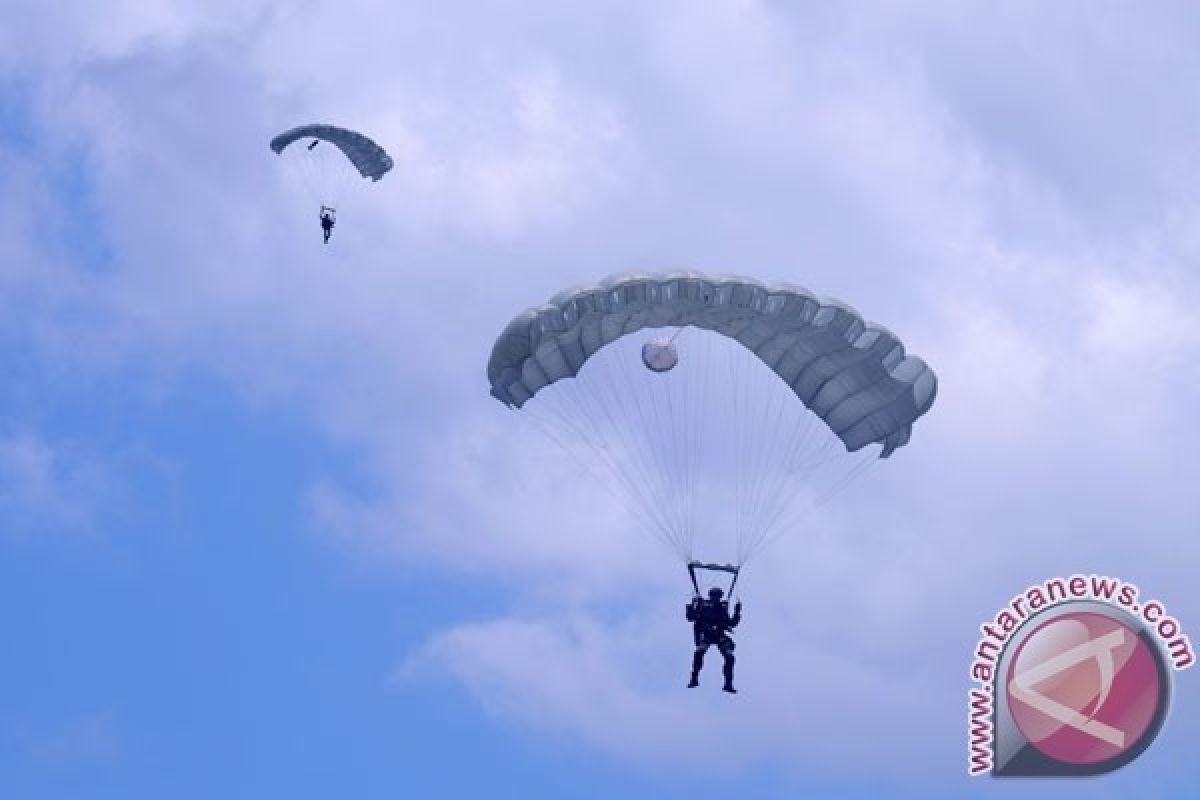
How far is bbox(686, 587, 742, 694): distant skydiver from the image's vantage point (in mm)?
57062

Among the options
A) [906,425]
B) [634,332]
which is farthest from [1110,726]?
[634,332]

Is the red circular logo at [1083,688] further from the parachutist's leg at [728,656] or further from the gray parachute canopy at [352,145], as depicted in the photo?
the gray parachute canopy at [352,145]

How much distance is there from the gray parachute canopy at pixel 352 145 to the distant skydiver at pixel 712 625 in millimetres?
21198

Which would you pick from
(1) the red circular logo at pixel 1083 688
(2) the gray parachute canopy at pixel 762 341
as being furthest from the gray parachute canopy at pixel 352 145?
(1) the red circular logo at pixel 1083 688

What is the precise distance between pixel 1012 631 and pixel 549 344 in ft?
32.7

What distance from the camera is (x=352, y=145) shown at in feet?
245

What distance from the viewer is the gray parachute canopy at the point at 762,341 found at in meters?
55.7

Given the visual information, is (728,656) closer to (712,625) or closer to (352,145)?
(712,625)

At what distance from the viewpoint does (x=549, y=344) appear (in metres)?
57.4

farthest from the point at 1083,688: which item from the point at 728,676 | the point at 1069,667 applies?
the point at 728,676

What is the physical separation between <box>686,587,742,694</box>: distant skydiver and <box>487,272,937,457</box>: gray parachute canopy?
4.61 metres

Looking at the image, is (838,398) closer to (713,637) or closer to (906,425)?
(906,425)

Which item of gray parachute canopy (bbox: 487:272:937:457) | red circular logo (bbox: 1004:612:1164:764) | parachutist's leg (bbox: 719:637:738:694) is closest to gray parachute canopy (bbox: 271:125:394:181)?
gray parachute canopy (bbox: 487:272:937:457)

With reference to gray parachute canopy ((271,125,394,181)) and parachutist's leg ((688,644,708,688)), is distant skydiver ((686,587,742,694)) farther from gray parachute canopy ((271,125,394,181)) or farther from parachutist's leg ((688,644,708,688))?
gray parachute canopy ((271,125,394,181))
